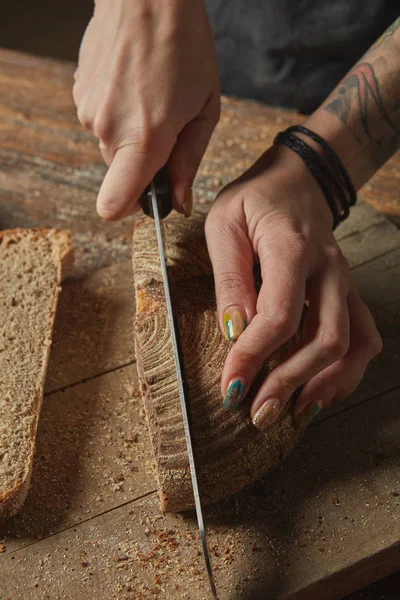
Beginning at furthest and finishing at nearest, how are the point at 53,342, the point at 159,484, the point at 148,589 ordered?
the point at 53,342
the point at 159,484
the point at 148,589

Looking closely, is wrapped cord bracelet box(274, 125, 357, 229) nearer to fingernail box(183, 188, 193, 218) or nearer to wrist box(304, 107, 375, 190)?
wrist box(304, 107, 375, 190)

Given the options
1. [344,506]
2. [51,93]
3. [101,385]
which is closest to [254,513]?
[344,506]

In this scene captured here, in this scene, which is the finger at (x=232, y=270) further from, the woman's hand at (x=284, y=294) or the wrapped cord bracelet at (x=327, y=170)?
the wrapped cord bracelet at (x=327, y=170)

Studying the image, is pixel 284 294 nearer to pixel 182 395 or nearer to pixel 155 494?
pixel 182 395

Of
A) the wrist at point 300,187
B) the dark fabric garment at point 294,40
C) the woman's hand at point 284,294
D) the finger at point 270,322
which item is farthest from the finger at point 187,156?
the dark fabric garment at point 294,40

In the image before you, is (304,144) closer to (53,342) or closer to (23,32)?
(53,342)

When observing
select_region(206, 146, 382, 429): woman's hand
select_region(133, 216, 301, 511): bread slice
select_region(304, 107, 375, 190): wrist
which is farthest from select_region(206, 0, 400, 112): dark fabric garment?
select_region(133, 216, 301, 511): bread slice
